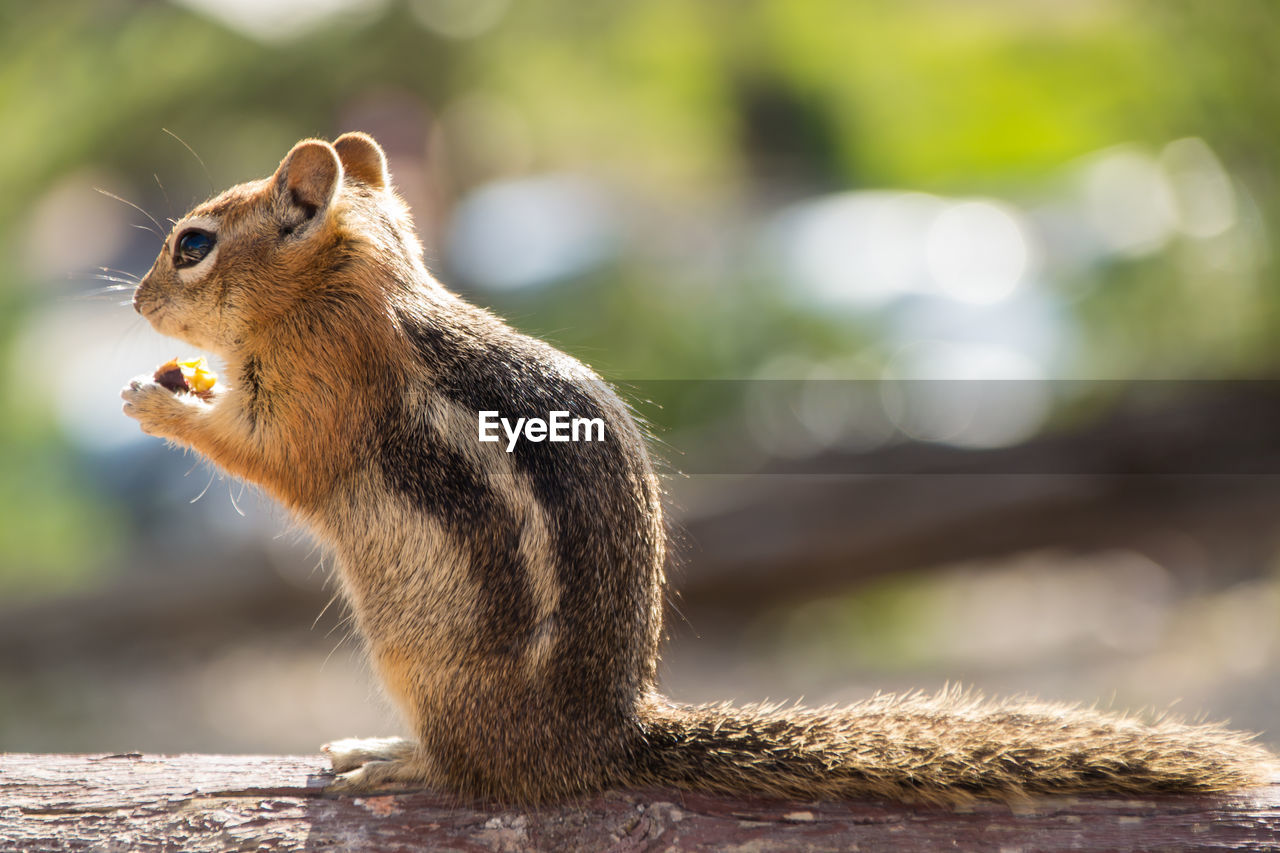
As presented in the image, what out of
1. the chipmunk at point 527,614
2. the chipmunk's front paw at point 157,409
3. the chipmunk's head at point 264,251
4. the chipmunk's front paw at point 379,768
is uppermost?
the chipmunk's head at point 264,251

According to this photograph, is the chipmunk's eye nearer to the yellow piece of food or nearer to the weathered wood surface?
the yellow piece of food

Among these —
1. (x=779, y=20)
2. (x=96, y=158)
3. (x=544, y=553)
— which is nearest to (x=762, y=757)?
(x=544, y=553)

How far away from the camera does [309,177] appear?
2775mm

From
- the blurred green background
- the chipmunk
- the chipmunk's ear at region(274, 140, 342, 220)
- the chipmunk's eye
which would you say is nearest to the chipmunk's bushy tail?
the chipmunk

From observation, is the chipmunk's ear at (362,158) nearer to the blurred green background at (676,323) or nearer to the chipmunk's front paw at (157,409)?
the chipmunk's front paw at (157,409)

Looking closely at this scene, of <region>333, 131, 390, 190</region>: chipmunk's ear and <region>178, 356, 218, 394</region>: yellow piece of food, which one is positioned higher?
<region>333, 131, 390, 190</region>: chipmunk's ear

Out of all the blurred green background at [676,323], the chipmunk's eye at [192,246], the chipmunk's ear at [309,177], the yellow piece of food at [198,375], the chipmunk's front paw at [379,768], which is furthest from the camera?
the blurred green background at [676,323]

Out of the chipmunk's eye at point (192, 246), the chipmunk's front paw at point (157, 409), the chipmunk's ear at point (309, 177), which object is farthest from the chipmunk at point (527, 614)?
the chipmunk's eye at point (192, 246)

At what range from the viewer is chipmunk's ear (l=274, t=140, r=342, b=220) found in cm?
274

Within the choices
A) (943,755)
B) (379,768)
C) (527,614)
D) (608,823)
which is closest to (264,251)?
(527,614)

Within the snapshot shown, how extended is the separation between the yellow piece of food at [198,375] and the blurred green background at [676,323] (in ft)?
8.31

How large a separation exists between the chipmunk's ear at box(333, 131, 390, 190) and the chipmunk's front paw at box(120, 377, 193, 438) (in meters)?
0.77

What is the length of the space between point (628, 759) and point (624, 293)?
19.5 feet

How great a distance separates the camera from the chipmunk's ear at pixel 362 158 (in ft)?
10.0
